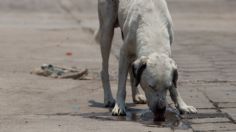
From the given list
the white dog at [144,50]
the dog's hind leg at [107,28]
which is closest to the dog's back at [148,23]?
the white dog at [144,50]

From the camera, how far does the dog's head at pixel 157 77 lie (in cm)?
740

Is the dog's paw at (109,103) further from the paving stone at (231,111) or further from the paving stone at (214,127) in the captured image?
the paving stone at (214,127)

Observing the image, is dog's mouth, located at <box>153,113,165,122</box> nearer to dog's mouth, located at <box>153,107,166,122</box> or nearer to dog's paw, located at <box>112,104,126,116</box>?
dog's mouth, located at <box>153,107,166,122</box>

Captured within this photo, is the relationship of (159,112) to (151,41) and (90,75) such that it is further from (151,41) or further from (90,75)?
(90,75)

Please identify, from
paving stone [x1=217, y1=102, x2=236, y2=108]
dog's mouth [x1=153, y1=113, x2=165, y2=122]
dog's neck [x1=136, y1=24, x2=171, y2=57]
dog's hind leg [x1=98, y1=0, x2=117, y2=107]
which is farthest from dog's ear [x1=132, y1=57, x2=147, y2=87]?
paving stone [x1=217, y1=102, x2=236, y2=108]

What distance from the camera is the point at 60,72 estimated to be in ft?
36.2

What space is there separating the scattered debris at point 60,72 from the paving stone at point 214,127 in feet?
11.9

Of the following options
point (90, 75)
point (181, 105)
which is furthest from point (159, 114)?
point (90, 75)

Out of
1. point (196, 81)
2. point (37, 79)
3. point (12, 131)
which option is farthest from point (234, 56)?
point (12, 131)

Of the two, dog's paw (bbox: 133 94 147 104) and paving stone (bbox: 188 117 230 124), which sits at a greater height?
paving stone (bbox: 188 117 230 124)

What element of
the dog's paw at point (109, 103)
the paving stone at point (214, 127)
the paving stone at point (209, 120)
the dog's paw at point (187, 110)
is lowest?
the dog's paw at point (109, 103)

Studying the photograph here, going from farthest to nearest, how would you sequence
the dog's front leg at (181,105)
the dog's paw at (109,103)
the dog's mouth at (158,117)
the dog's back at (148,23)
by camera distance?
the dog's paw at (109,103), the dog's front leg at (181,105), the dog's back at (148,23), the dog's mouth at (158,117)

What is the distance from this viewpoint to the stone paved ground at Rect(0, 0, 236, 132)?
772 centimetres

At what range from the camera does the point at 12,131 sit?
7.28m
